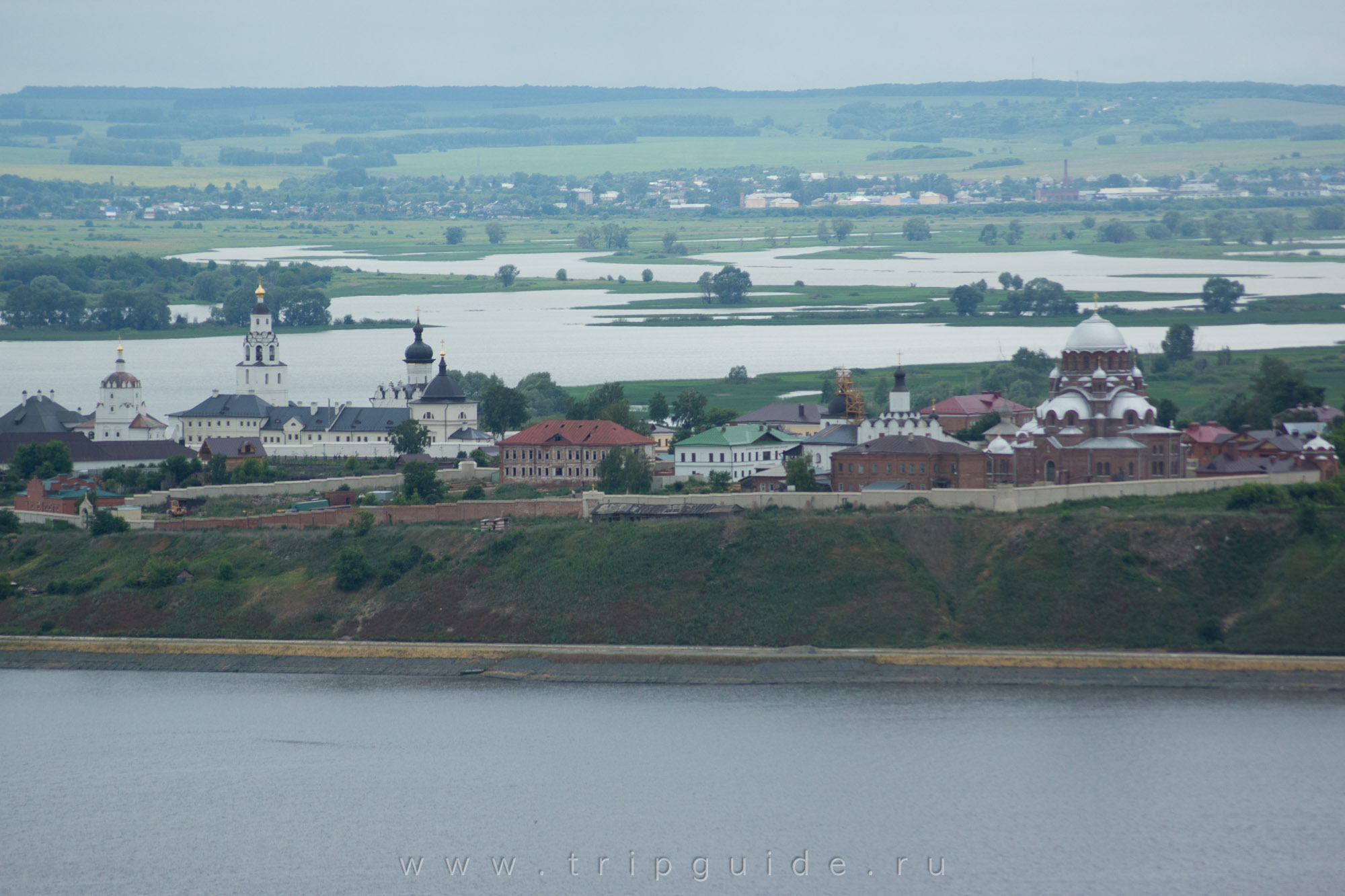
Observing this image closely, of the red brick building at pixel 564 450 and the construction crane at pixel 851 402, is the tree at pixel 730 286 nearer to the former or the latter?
the construction crane at pixel 851 402

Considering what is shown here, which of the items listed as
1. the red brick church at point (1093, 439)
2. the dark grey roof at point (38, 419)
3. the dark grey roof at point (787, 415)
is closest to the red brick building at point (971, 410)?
the dark grey roof at point (787, 415)

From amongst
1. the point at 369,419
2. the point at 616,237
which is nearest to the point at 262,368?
the point at 369,419

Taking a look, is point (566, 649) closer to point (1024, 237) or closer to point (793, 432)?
point (793, 432)

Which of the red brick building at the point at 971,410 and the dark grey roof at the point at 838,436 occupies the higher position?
the red brick building at the point at 971,410

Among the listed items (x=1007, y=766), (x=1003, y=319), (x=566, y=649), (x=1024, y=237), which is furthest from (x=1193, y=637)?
(x=1024, y=237)

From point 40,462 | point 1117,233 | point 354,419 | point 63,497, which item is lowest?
point 63,497

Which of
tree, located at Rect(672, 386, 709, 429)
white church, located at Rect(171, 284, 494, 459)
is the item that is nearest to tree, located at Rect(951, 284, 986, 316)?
white church, located at Rect(171, 284, 494, 459)

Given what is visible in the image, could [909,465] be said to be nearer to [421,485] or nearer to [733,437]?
[733,437]
